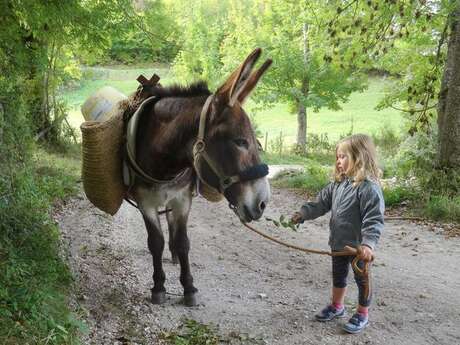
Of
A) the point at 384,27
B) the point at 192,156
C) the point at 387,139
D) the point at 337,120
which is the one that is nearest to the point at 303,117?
the point at 387,139

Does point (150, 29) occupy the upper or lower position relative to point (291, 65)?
lower

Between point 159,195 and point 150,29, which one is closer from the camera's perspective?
point 159,195

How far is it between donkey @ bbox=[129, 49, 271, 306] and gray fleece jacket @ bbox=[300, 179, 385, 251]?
783mm

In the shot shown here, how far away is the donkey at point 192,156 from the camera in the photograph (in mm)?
2883

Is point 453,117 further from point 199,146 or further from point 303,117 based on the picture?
point 303,117

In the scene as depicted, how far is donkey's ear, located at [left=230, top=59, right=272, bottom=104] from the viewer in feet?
9.74

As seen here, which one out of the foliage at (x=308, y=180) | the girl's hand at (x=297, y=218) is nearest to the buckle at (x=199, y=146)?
the girl's hand at (x=297, y=218)

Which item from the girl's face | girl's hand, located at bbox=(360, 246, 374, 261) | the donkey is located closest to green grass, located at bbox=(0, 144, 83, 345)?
the donkey

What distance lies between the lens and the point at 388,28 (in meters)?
7.77

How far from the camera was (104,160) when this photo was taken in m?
3.64

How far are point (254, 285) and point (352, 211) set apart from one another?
149cm

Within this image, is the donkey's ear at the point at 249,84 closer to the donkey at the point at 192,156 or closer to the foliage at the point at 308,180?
the donkey at the point at 192,156

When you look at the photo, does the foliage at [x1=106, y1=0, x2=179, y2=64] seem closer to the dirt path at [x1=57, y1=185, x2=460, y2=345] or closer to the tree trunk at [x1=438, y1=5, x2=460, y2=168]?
the dirt path at [x1=57, y1=185, x2=460, y2=345]

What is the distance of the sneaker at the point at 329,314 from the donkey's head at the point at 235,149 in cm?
124
